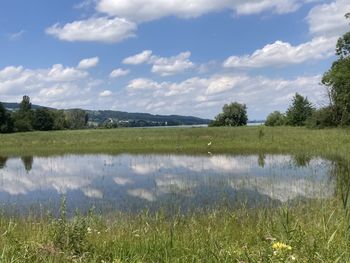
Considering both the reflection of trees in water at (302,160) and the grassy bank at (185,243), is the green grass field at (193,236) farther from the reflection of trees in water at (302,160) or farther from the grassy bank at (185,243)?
the reflection of trees in water at (302,160)

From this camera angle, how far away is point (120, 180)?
65.1 ft

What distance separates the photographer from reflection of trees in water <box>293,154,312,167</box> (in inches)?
921

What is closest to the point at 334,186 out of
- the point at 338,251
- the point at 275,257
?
the point at 338,251

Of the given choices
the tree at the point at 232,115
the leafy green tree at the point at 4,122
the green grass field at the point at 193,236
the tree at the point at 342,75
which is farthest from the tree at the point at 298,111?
the green grass field at the point at 193,236

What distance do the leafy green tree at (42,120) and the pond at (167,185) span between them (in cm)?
8922

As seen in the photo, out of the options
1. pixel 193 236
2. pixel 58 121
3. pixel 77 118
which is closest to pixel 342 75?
pixel 193 236

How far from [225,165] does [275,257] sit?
20.6m

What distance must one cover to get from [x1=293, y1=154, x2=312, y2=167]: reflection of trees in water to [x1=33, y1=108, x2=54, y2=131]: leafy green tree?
92.8 m

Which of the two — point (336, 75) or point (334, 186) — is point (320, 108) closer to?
point (336, 75)

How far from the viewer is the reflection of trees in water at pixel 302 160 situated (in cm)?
2340

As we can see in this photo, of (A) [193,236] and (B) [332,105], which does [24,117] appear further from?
(A) [193,236]

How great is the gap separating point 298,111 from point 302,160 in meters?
66.0

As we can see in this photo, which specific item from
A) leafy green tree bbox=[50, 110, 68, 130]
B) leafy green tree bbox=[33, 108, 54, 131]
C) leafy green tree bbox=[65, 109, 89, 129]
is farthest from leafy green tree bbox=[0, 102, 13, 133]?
leafy green tree bbox=[65, 109, 89, 129]

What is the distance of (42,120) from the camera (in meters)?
114
